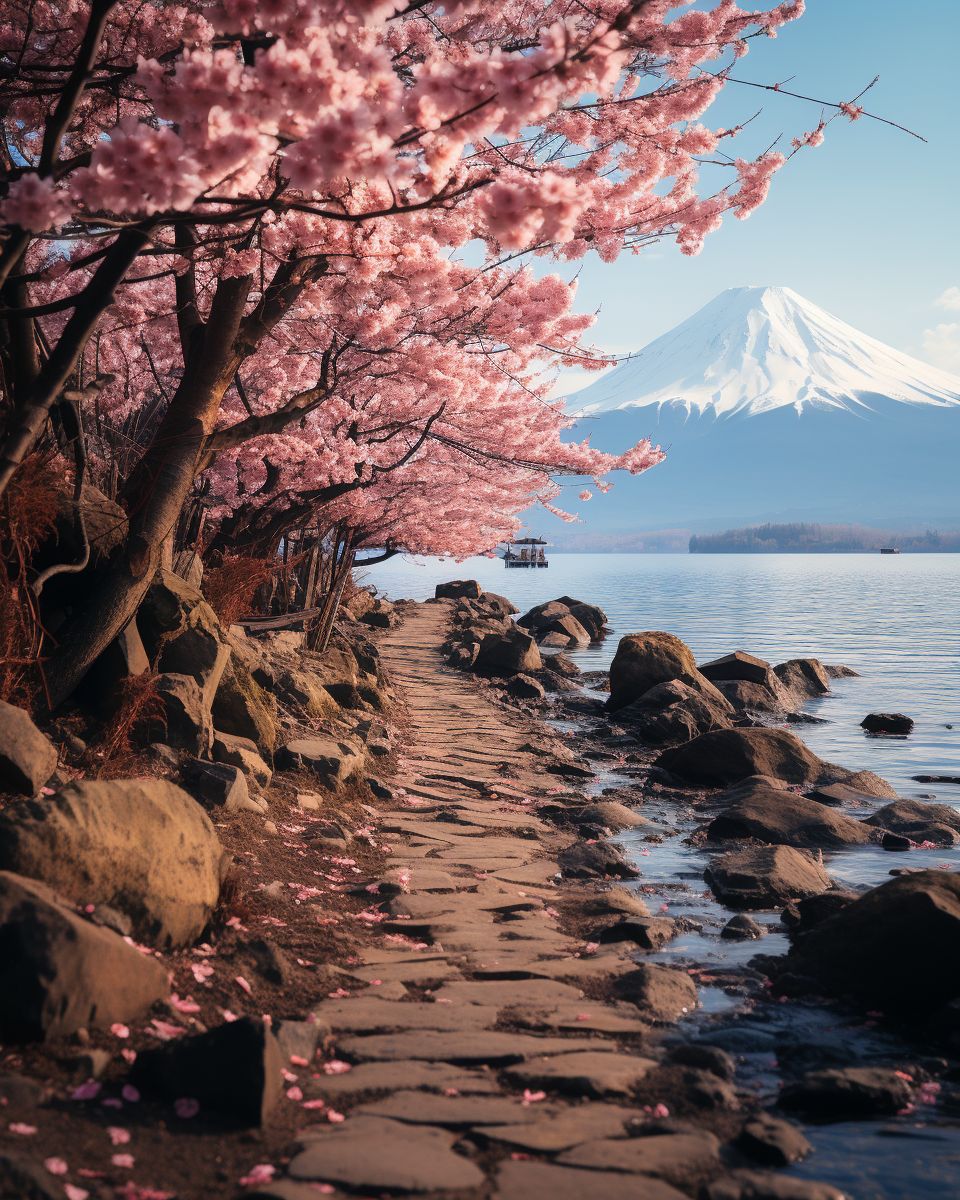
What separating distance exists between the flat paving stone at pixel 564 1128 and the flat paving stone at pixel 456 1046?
18.1 inches

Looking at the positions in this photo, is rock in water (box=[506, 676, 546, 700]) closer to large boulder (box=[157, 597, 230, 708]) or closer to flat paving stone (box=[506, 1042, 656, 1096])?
large boulder (box=[157, 597, 230, 708])

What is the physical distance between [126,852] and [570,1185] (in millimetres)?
2531

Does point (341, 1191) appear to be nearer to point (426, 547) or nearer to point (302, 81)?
point (302, 81)

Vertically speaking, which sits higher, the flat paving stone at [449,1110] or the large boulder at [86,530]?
the large boulder at [86,530]

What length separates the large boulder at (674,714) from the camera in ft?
52.9

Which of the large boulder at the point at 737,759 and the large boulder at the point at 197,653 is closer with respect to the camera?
the large boulder at the point at 197,653

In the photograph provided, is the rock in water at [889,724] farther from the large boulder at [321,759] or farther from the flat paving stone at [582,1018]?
the flat paving stone at [582,1018]

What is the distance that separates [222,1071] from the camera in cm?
375

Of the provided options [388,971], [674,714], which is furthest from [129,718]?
[674,714]

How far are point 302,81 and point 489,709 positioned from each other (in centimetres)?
1384

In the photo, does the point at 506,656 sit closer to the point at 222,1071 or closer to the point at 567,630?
the point at 567,630

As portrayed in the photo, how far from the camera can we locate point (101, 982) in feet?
13.1

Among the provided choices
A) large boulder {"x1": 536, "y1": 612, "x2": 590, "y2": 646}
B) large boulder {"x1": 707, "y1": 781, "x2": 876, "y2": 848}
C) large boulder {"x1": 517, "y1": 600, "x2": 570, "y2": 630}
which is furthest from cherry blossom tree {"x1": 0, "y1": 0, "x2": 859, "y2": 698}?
large boulder {"x1": 517, "y1": 600, "x2": 570, "y2": 630}

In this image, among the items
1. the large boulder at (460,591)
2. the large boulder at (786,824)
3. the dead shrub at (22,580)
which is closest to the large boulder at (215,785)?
the dead shrub at (22,580)
